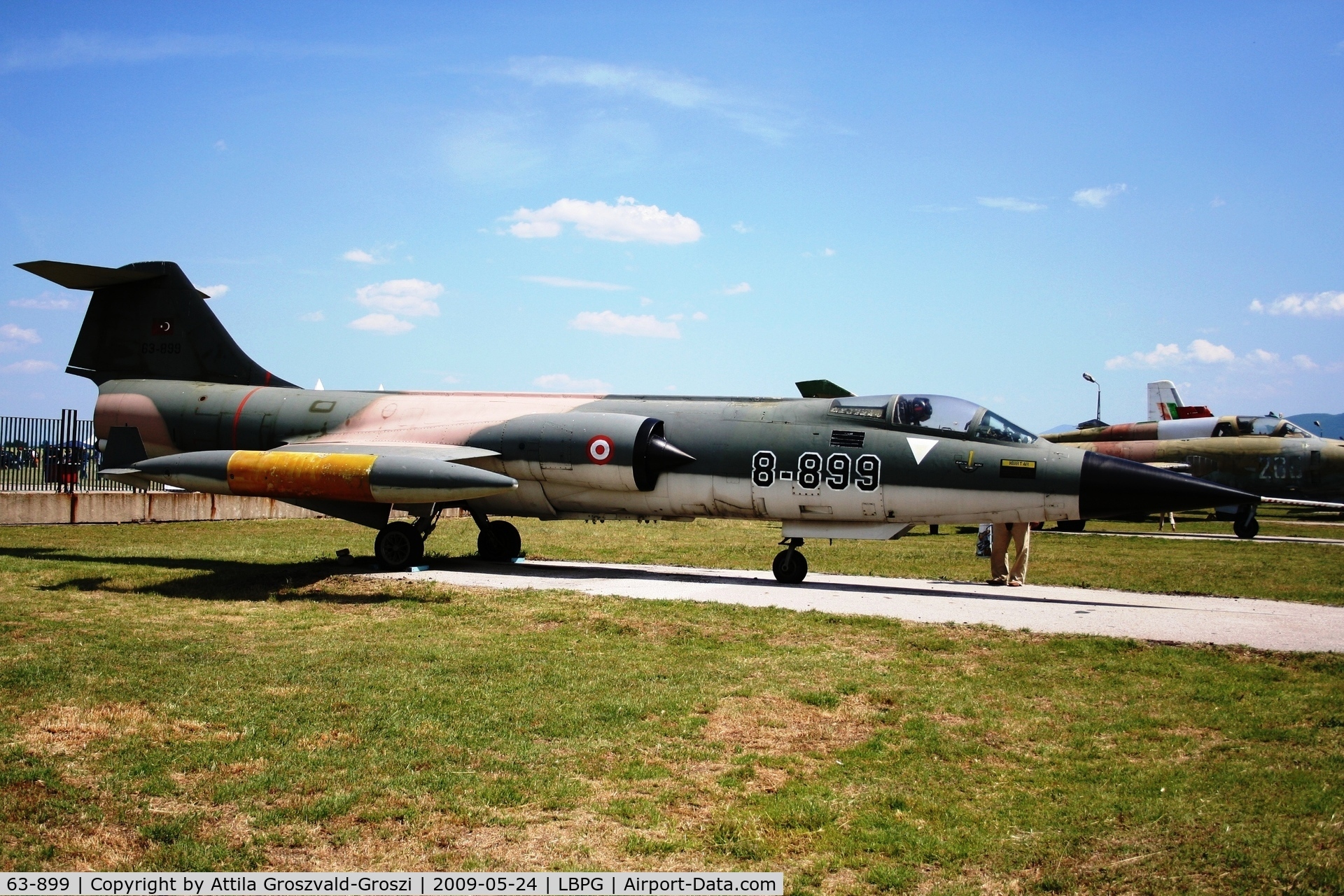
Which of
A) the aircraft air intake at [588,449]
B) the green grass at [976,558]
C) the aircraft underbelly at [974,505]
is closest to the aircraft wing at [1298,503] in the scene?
the green grass at [976,558]

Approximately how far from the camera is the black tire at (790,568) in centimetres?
1427

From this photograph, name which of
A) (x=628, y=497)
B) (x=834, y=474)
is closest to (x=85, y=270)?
(x=628, y=497)

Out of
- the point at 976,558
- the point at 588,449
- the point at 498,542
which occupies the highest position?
the point at 588,449

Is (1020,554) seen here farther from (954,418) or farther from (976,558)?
(976,558)

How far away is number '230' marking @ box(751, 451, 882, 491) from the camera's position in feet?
44.3

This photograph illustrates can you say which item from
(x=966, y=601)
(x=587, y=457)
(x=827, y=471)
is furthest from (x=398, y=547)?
(x=966, y=601)

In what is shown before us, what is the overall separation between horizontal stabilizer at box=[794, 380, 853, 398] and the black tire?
7.87ft

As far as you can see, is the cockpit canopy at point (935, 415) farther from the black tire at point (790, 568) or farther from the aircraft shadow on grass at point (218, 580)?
the aircraft shadow on grass at point (218, 580)

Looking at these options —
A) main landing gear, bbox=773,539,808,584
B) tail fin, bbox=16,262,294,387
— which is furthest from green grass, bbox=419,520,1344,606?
tail fin, bbox=16,262,294,387

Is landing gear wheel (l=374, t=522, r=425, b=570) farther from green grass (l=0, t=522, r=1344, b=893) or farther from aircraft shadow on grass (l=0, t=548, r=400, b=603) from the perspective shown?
green grass (l=0, t=522, r=1344, b=893)

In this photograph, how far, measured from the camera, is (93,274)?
1698 cm

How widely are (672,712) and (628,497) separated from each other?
753 cm

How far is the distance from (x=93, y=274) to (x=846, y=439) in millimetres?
12794

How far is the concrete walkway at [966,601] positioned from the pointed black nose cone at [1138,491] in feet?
4.00
